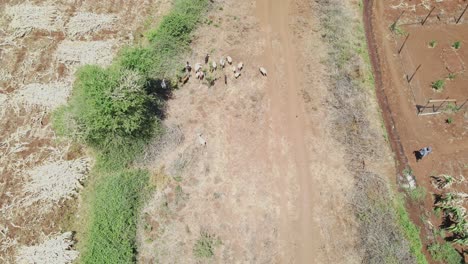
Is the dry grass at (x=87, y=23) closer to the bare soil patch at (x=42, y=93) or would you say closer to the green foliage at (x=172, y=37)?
the bare soil patch at (x=42, y=93)

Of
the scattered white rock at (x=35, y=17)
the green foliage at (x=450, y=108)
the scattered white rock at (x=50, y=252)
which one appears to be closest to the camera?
the scattered white rock at (x=50, y=252)

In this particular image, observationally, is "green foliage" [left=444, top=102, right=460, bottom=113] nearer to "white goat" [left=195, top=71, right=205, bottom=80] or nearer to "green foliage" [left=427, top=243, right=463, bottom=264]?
"green foliage" [left=427, top=243, right=463, bottom=264]

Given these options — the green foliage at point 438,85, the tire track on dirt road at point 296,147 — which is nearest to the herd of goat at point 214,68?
the tire track on dirt road at point 296,147

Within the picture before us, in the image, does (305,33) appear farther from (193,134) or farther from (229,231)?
(229,231)

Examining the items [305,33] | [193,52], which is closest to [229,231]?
[193,52]

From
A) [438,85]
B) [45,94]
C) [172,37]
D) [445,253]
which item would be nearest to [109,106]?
[45,94]

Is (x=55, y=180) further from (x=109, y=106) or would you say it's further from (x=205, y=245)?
(x=205, y=245)
